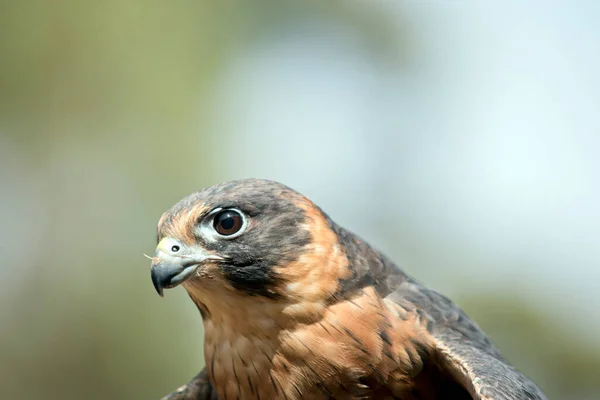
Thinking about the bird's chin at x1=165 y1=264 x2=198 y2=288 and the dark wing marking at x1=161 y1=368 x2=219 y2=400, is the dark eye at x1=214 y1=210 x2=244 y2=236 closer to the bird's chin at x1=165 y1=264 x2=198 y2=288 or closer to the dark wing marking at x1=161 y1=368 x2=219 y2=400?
the bird's chin at x1=165 y1=264 x2=198 y2=288

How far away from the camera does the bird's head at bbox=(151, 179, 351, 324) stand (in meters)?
2.57

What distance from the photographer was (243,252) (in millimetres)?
2600

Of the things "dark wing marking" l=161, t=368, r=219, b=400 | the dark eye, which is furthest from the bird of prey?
"dark wing marking" l=161, t=368, r=219, b=400

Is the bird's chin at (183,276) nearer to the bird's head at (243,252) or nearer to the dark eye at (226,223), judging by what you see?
the bird's head at (243,252)

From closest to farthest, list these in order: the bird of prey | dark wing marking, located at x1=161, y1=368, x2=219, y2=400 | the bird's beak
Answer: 1. the bird's beak
2. the bird of prey
3. dark wing marking, located at x1=161, y1=368, x2=219, y2=400

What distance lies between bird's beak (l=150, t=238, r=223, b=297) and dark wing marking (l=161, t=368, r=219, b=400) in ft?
3.18

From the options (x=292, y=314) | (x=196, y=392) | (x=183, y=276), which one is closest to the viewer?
(x=183, y=276)

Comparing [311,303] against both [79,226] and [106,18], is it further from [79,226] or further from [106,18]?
[106,18]

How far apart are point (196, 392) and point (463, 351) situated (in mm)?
1395

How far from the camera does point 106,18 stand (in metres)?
14.3

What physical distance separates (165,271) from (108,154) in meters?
12.4

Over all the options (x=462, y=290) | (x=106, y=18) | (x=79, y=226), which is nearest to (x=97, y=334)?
(x=79, y=226)

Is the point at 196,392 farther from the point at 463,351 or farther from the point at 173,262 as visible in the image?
the point at 463,351

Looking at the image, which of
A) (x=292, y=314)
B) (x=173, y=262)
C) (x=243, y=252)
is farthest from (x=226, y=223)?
(x=292, y=314)
